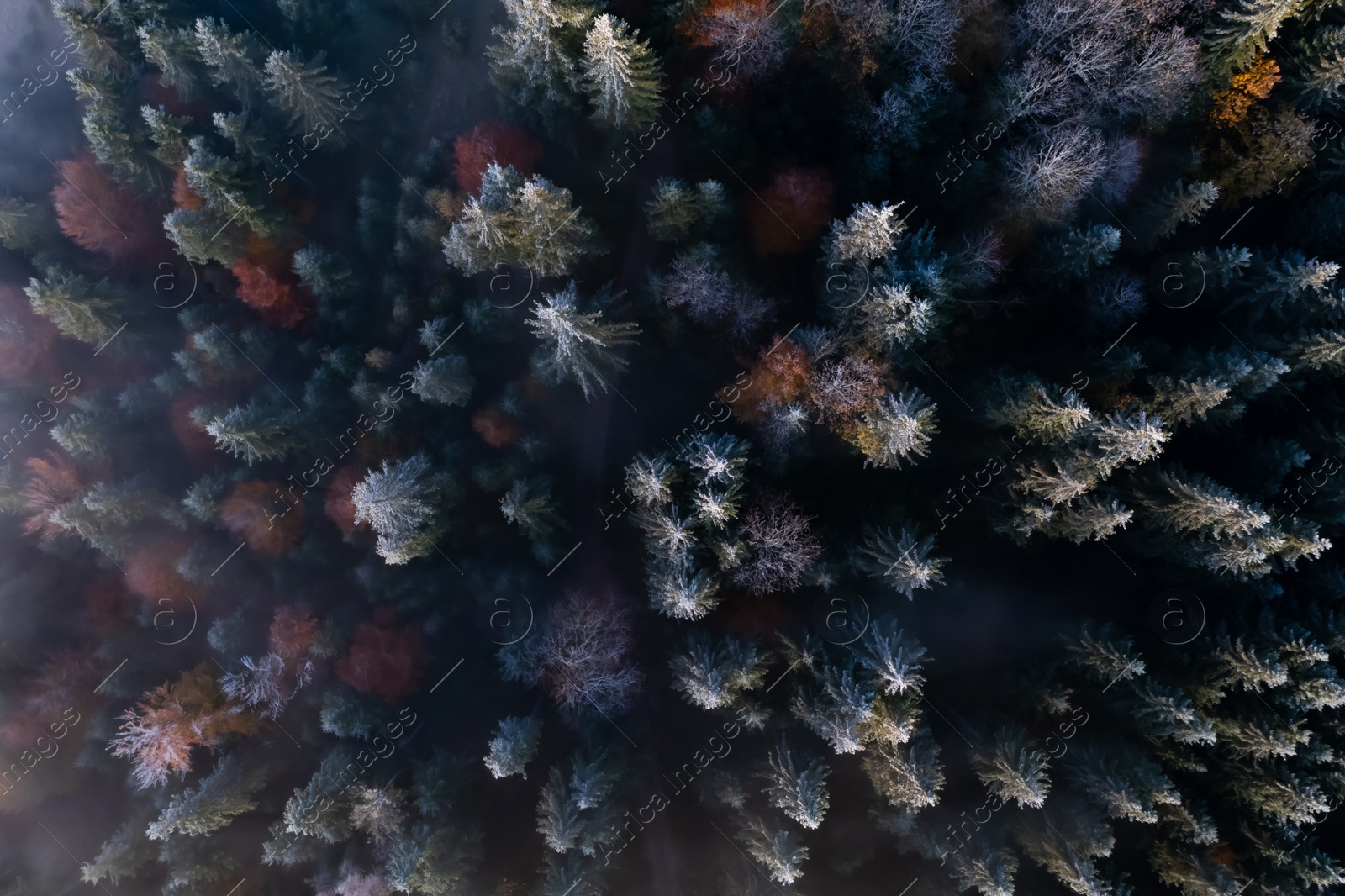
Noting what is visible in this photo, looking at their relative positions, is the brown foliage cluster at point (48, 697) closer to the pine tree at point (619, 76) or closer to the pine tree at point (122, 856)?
the pine tree at point (122, 856)

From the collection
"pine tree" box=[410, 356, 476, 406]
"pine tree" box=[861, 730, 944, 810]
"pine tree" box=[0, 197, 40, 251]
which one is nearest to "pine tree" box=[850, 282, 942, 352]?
"pine tree" box=[861, 730, 944, 810]

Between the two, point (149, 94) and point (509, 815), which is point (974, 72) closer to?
point (149, 94)

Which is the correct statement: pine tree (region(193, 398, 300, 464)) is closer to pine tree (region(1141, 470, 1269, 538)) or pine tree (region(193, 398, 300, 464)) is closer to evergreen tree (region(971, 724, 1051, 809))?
evergreen tree (region(971, 724, 1051, 809))

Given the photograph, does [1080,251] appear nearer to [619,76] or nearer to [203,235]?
[619,76]

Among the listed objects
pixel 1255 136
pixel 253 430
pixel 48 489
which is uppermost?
pixel 1255 136

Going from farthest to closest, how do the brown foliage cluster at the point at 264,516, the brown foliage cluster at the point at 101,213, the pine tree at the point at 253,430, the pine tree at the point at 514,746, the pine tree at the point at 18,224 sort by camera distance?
1. the brown foliage cluster at the point at 101,213
2. the pine tree at the point at 18,224
3. the brown foliage cluster at the point at 264,516
4. the pine tree at the point at 253,430
5. the pine tree at the point at 514,746

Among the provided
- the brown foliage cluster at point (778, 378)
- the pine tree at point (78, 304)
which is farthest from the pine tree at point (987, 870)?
the pine tree at point (78, 304)

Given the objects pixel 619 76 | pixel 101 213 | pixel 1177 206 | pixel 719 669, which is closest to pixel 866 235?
pixel 619 76
